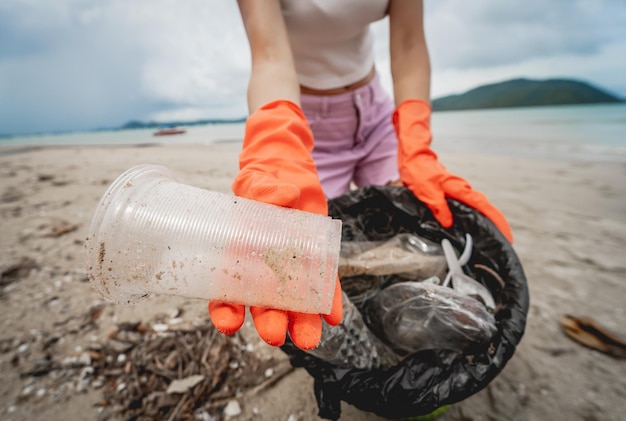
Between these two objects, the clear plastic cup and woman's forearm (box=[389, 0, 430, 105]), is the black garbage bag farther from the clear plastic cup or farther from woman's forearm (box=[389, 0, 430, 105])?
woman's forearm (box=[389, 0, 430, 105])

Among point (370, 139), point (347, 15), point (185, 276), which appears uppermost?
point (347, 15)

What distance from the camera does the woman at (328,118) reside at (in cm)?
71

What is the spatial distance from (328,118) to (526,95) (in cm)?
9600

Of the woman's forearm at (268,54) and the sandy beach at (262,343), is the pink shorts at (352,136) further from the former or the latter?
the sandy beach at (262,343)

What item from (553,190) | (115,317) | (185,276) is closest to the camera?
(185,276)

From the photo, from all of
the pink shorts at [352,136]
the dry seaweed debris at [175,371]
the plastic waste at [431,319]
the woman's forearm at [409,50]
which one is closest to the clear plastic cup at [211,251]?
the plastic waste at [431,319]

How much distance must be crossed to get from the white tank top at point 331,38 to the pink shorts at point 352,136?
0.34 feet

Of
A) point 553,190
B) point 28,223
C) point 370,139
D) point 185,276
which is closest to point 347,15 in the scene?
point 370,139

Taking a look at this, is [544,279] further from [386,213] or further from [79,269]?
[79,269]

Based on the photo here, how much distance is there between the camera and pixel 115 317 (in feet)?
4.72

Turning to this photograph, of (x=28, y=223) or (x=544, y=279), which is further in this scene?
(x=28, y=223)

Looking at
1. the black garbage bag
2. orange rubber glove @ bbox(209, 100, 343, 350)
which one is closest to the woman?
orange rubber glove @ bbox(209, 100, 343, 350)

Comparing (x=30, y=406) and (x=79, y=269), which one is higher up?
(x=79, y=269)

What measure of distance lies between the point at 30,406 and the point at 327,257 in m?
1.31
